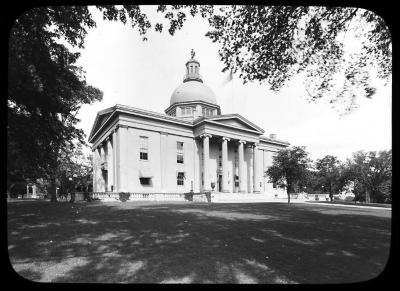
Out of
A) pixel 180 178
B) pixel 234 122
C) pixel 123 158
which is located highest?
pixel 234 122

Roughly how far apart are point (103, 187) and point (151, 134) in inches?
524

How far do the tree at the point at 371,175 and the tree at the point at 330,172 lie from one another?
2.22 meters

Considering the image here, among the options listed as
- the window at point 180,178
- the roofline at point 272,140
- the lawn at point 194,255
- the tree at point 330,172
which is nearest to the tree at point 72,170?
the window at point 180,178

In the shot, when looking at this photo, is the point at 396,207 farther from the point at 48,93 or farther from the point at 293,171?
the point at 293,171

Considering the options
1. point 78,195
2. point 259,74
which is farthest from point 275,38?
point 78,195

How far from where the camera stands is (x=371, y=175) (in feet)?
133

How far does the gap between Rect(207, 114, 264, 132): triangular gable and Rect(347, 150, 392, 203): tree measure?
17.5m

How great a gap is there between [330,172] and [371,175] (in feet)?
20.0

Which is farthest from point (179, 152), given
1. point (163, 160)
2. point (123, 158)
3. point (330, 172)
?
point (330, 172)

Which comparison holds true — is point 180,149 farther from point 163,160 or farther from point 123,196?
point 123,196

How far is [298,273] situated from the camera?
423cm

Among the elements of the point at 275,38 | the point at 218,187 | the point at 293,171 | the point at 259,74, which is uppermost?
the point at 275,38

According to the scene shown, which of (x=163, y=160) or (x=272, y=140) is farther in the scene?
(x=272, y=140)

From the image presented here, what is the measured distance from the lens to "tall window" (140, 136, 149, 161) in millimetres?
32319
